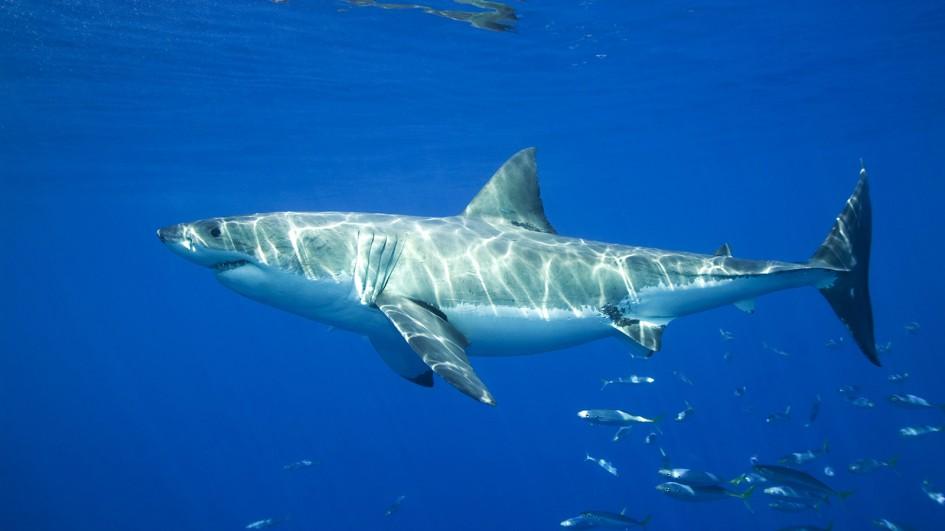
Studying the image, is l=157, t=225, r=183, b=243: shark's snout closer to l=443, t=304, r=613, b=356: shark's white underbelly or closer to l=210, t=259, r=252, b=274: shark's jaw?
l=210, t=259, r=252, b=274: shark's jaw

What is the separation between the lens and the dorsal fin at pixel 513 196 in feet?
22.5

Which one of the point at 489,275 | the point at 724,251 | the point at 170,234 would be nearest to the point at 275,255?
the point at 170,234

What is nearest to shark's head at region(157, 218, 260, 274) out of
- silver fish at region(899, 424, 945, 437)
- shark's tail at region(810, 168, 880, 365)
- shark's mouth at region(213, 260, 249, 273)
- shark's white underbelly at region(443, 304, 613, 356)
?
shark's mouth at region(213, 260, 249, 273)

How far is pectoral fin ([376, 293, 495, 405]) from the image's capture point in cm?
393

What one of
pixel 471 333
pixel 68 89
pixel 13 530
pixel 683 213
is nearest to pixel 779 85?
pixel 471 333

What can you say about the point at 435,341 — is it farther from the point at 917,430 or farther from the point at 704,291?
the point at 917,430

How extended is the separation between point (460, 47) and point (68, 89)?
38.8 ft

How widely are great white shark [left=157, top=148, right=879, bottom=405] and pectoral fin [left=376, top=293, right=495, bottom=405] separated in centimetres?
2

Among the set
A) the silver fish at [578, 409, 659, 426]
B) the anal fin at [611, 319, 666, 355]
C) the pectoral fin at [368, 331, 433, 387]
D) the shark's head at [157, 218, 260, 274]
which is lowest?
the silver fish at [578, 409, 659, 426]

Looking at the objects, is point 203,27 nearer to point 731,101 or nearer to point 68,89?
point 68,89

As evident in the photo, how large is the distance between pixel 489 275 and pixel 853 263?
393cm

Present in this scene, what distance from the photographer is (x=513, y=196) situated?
22.6 ft

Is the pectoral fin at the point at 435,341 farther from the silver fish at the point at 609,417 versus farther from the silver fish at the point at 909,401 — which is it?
the silver fish at the point at 909,401

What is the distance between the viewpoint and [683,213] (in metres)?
84.6
